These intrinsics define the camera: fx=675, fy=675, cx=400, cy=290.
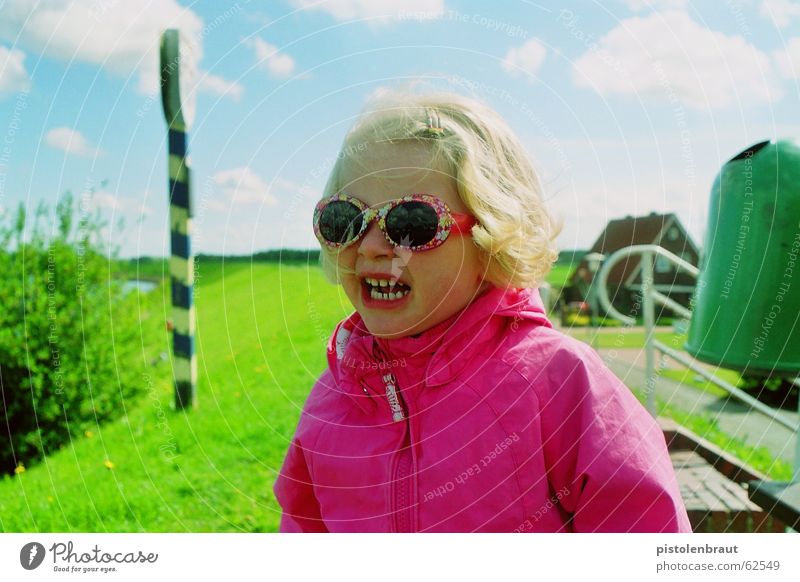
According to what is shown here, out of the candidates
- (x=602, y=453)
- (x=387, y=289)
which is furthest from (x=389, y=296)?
(x=602, y=453)

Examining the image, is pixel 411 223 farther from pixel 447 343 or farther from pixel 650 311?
pixel 650 311

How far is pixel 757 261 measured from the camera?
Answer: 1.23 m

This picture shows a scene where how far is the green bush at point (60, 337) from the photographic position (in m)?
2.82

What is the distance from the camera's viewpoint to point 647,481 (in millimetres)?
885

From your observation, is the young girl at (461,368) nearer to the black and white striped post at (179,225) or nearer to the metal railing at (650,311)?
the metal railing at (650,311)

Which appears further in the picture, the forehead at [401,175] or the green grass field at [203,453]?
the green grass field at [203,453]

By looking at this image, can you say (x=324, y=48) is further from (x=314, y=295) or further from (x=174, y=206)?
(x=174, y=206)

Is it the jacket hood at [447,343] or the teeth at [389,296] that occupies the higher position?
the teeth at [389,296]

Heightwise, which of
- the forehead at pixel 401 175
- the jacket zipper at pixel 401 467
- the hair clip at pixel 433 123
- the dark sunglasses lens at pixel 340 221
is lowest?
the jacket zipper at pixel 401 467

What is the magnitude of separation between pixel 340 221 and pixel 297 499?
529 millimetres

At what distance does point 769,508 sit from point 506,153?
822 mm

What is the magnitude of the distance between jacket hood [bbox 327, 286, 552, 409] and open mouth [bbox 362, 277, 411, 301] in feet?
0.24

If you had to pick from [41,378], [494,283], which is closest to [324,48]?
[494,283]

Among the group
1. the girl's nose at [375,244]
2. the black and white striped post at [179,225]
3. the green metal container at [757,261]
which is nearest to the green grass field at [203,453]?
the black and white striped post at [179,225]
